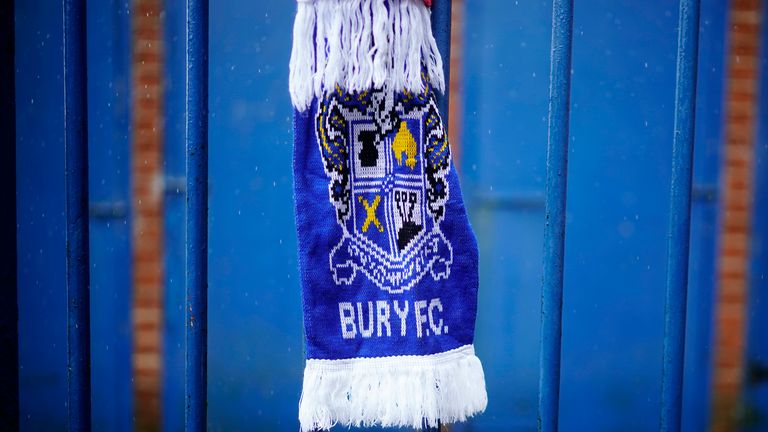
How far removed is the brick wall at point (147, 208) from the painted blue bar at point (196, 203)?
207 centimetres

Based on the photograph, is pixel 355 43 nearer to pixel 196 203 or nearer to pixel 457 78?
pixel 196 203

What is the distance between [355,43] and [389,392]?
52cm

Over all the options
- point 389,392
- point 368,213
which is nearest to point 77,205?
point 368,213

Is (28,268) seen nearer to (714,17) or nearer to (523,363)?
(523,363)

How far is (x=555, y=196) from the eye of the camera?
0.86 m

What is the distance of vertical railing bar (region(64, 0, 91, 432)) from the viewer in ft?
2.92

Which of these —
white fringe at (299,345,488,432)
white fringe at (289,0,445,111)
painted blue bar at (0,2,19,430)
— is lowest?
white fringe at (299,345,488,432)

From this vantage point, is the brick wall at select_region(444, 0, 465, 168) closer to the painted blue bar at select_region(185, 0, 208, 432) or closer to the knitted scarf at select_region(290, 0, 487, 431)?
the knitted scarf at select_region(290, 0, 487, 431)

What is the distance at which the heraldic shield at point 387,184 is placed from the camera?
976mm

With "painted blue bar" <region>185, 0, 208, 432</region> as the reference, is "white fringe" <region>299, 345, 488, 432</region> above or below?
below

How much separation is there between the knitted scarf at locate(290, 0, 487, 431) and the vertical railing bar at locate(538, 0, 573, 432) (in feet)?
0.52

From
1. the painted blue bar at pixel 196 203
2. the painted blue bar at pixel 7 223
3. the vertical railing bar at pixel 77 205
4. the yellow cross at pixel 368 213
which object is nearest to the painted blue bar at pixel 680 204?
the yellow cross at pixel 368 213

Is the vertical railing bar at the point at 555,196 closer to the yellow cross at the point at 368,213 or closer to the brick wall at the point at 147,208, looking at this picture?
the yellow cross at the point at 368,213

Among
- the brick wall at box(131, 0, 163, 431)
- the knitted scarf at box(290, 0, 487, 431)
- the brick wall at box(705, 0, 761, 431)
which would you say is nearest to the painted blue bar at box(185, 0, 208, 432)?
the knitted scarf at box(290, 0, 487, 431)
